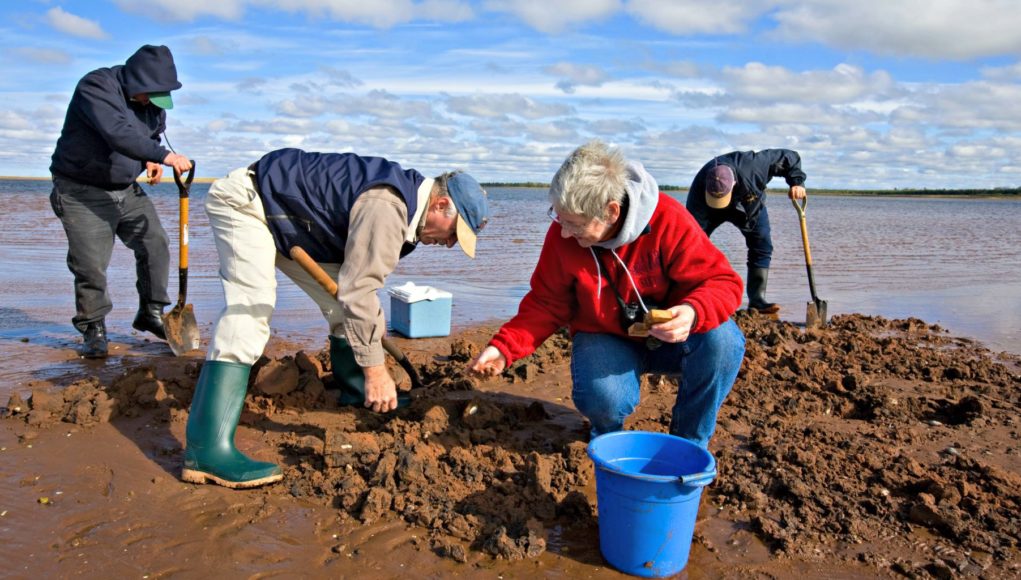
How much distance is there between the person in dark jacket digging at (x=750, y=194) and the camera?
7.23 m

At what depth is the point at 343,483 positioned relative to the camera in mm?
3326

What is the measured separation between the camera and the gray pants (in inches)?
208

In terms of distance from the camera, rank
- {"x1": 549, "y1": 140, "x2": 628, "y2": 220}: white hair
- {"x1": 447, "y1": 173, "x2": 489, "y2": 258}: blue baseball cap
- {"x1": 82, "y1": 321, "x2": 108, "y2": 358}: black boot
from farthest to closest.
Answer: {"x1": 82, "y1": 321, "x2": 108, "y2": 358}: black boot → {"x1": 447, "y1": 173, "x2": 489, "y2": 258}: blue baseball cap → {"x1": 549, "y1": 140, "x2": 628, "y2": 220}: white hair

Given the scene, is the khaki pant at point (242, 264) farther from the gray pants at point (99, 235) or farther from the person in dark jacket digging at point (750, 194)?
the person in dark jacket digging at point (750, 194)

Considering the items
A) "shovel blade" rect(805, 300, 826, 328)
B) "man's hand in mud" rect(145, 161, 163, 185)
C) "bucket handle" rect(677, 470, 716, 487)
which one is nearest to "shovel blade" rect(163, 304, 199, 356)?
"man's hand in mud" rect(145, 161, 163, 185)

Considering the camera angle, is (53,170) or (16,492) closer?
(16,492)

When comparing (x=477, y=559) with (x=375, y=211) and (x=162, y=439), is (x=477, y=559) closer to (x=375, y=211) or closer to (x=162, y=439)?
(x=375, y=211)

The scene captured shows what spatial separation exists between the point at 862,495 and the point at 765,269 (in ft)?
16.0

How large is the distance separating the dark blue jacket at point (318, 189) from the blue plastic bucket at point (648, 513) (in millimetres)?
1503

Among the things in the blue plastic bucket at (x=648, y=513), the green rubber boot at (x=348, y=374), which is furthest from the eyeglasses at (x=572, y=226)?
the green rubber boot at (x=348, y=374)

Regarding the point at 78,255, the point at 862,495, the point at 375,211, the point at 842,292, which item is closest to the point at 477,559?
the point at 375,211

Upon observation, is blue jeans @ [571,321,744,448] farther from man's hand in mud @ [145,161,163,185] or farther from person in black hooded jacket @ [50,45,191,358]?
man's hand in mud @ [145,161,163,185]

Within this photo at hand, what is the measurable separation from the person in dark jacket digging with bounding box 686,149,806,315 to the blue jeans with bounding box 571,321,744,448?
12.8 ft

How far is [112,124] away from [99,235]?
34.7 inches
